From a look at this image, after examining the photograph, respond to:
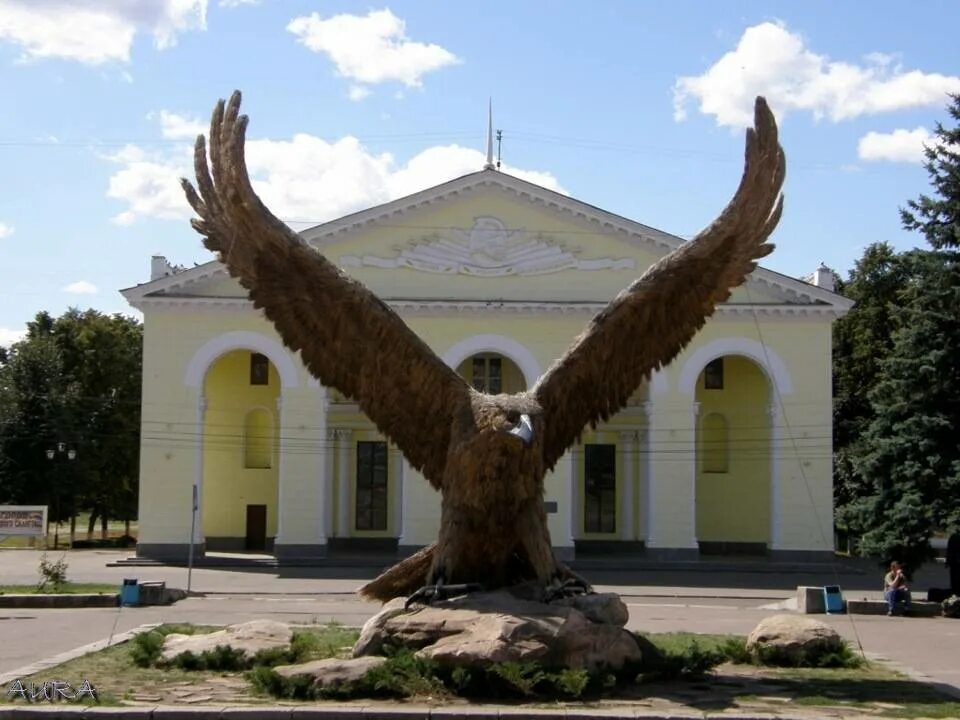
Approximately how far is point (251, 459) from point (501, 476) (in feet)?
99.2

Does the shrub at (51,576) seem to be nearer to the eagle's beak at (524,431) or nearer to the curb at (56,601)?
the curb at (56,601)

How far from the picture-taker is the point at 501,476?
36.0ft

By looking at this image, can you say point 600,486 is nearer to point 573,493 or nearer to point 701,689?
point 573,493

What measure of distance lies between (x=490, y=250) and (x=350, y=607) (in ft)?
54.0

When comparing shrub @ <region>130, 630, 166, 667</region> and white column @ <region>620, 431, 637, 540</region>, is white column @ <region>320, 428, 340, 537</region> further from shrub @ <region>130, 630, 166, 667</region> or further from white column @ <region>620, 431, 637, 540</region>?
shrub @ <region>130, 630, 166, 667</region>

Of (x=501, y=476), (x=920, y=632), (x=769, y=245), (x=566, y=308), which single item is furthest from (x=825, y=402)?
(x=501, y=476)

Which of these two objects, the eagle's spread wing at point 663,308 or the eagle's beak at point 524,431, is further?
the eagle's spread wing at point 663,308

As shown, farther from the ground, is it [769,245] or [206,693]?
[769,245]

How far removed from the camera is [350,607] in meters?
21.9

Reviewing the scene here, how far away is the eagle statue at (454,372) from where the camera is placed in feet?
36.6

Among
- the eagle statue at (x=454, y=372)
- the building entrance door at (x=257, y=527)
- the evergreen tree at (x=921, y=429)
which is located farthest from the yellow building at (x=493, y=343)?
the eagle statue at (x=454, y=372)

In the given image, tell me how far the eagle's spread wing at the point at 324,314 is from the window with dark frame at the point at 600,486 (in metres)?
26.4

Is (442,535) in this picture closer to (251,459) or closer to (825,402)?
(825,402)

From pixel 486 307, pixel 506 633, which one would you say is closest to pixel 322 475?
pixel 486 307
